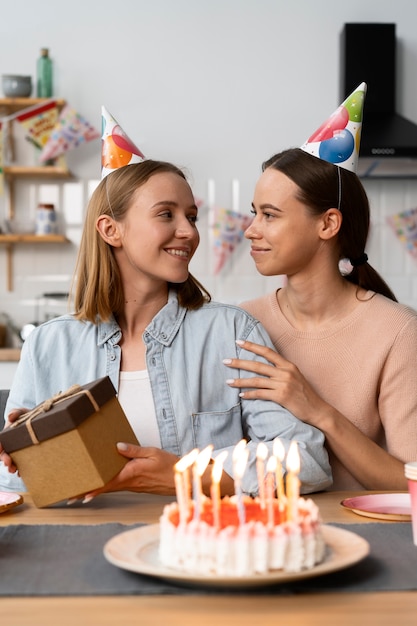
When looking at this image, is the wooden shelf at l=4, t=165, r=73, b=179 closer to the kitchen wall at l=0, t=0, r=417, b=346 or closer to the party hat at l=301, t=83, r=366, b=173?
the kitchen wall at l=0, t=0, r=417, b=346

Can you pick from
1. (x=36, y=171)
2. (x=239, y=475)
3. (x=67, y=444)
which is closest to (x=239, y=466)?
(x=239, y=475)

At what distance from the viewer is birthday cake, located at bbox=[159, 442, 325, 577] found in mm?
944

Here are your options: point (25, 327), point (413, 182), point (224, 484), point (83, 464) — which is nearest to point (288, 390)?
point (224, 484)

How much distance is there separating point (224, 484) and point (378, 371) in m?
0.59

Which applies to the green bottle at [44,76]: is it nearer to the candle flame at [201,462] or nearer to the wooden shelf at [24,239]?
the wooden shelf at [24,239]

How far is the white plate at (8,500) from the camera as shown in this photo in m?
1.38

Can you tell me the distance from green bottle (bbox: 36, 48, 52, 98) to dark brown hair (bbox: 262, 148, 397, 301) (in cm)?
252

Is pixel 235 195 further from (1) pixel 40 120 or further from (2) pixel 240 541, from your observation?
(2) pixel 240 541

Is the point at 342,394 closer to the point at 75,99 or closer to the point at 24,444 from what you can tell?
the point at 24,444

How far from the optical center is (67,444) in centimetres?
132

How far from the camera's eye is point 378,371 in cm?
200

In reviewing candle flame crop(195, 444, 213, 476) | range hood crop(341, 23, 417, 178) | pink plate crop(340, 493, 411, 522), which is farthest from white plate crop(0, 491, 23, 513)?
range hood crop(341, 23, 417, 178)

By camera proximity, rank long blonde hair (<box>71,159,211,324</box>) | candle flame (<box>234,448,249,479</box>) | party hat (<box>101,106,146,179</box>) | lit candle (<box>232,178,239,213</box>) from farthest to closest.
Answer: lit candle (<box>232,178,239,213</box>) → party hat (<box>101,106,146,179</box>) → long blonde hair (<box>71,159,211,324</box>) → candle flame (<box>234,448,249,479</box>)

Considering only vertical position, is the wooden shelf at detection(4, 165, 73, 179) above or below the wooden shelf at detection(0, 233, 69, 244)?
above
